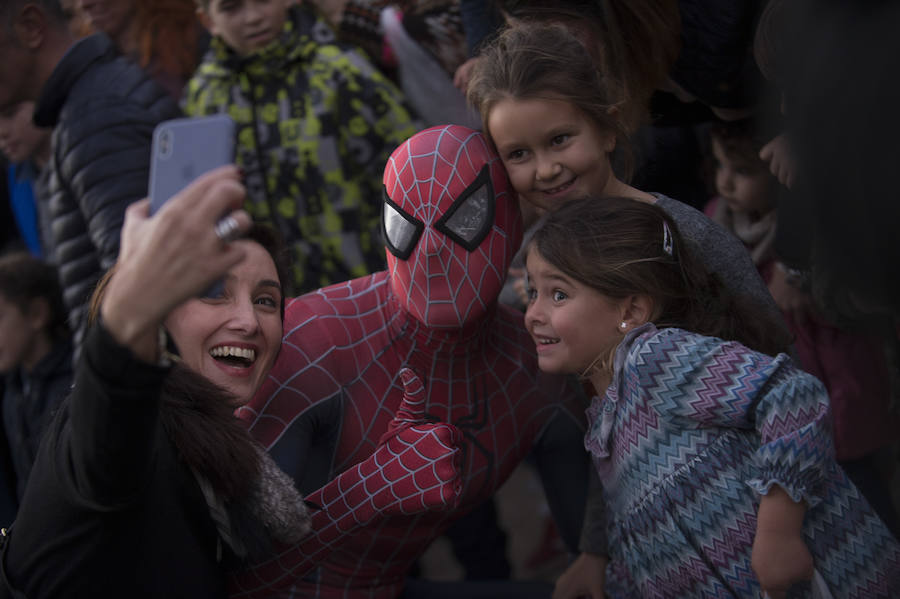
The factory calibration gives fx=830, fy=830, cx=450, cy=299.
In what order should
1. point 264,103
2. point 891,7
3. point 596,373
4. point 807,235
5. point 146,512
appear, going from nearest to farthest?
1. point 891,7
2. point 146,512
3. point 596,373
4. point 807,235
5. point 264,103

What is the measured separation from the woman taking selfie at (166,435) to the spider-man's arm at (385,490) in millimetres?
93

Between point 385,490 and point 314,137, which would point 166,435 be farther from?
point 314,137

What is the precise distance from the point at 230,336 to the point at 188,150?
1.75ft

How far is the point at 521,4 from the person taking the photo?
207 centimetres

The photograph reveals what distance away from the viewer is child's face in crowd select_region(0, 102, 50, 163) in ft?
9.48

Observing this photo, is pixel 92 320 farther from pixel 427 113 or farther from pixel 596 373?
pixel 427 113

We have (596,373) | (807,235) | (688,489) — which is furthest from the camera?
(807,235)

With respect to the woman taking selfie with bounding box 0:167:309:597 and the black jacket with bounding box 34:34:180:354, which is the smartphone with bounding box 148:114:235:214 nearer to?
the woman taking selfie with bounding box 0:167:309:597

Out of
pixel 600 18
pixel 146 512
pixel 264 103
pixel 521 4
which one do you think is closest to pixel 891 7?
pixel 600 18

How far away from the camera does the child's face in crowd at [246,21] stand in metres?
2.78

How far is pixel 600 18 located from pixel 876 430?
1.33 meters

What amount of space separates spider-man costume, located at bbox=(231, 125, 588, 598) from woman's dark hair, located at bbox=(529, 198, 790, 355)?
0.15 m

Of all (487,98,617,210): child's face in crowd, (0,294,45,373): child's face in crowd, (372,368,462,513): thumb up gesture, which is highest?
(487,98,617,210): child's face in crowd

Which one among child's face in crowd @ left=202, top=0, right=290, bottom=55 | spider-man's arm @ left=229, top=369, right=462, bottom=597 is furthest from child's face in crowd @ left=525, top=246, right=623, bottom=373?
child's face in crowd @ left=202, top=0, right=290, bottom=55
